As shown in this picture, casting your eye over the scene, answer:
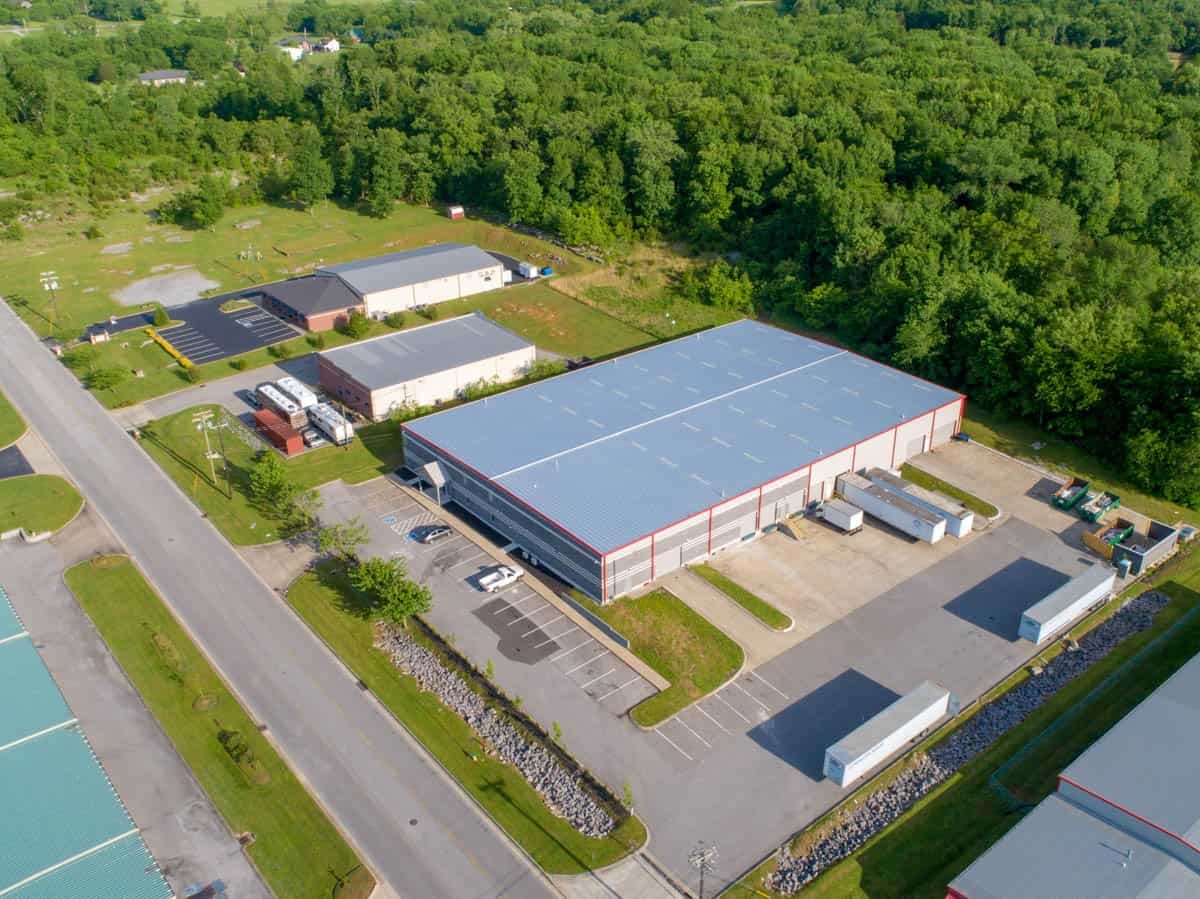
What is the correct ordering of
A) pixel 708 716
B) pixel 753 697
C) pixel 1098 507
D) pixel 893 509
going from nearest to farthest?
1. pixel 708 716
2. pixel 753 697
3. pixel 893 509
4. pixel 1098 507

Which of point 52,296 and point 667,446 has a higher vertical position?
point 667,446


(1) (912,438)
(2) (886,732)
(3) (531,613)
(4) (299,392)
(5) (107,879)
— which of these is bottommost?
(3) (531,613)

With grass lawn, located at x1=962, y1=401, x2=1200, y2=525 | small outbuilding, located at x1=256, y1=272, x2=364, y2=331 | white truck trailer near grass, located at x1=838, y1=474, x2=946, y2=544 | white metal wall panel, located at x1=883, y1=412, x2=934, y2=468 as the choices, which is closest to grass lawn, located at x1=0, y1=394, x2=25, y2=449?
small outbuilding, located at x1=256, y1=272, x2=364, y2=331

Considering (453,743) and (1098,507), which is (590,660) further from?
(1098,507)

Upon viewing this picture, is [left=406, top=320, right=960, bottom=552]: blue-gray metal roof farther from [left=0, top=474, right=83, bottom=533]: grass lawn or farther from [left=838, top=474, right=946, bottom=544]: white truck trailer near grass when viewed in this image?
[left=0, top=474, right=83, bottom=533]: grass lawn

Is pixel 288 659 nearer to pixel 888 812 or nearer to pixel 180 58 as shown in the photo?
pixel 888 812

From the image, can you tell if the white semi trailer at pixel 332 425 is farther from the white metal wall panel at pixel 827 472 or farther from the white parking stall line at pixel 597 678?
the white metal wall panel at pixel 827 472

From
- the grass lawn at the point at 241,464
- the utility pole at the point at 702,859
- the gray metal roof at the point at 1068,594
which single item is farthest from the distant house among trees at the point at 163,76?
the utility pole at the point at 702,859

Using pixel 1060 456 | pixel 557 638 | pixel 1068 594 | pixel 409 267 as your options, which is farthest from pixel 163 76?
pixel 1068 594
